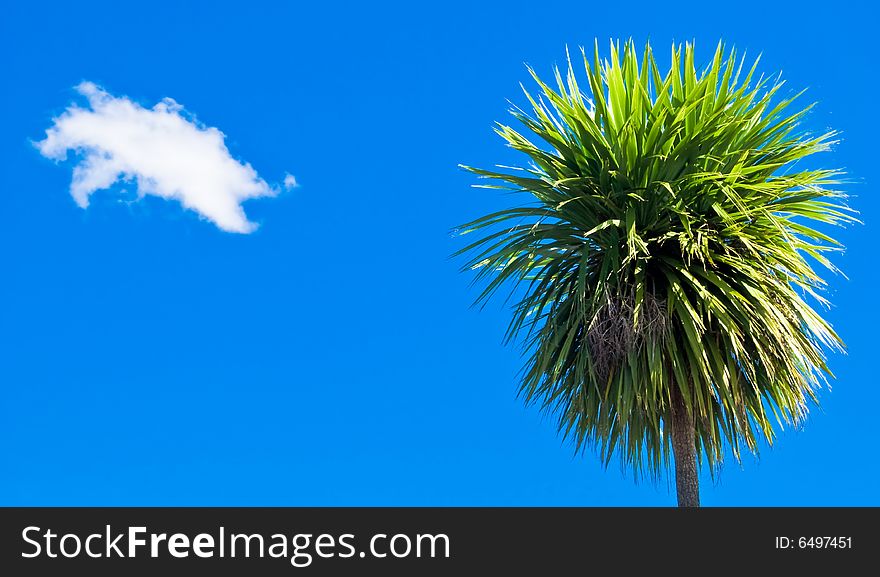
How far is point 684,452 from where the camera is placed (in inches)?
299

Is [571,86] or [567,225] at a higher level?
[571,86]

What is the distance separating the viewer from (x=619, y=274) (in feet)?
24.6

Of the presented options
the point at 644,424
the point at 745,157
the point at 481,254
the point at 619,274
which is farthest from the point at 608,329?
the point at 745,157

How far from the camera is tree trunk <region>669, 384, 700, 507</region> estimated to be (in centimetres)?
Result: 748

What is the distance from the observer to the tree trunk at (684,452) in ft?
24.5

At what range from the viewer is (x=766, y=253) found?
25.3 feet

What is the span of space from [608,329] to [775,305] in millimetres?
1598

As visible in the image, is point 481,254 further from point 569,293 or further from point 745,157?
point 745,157
